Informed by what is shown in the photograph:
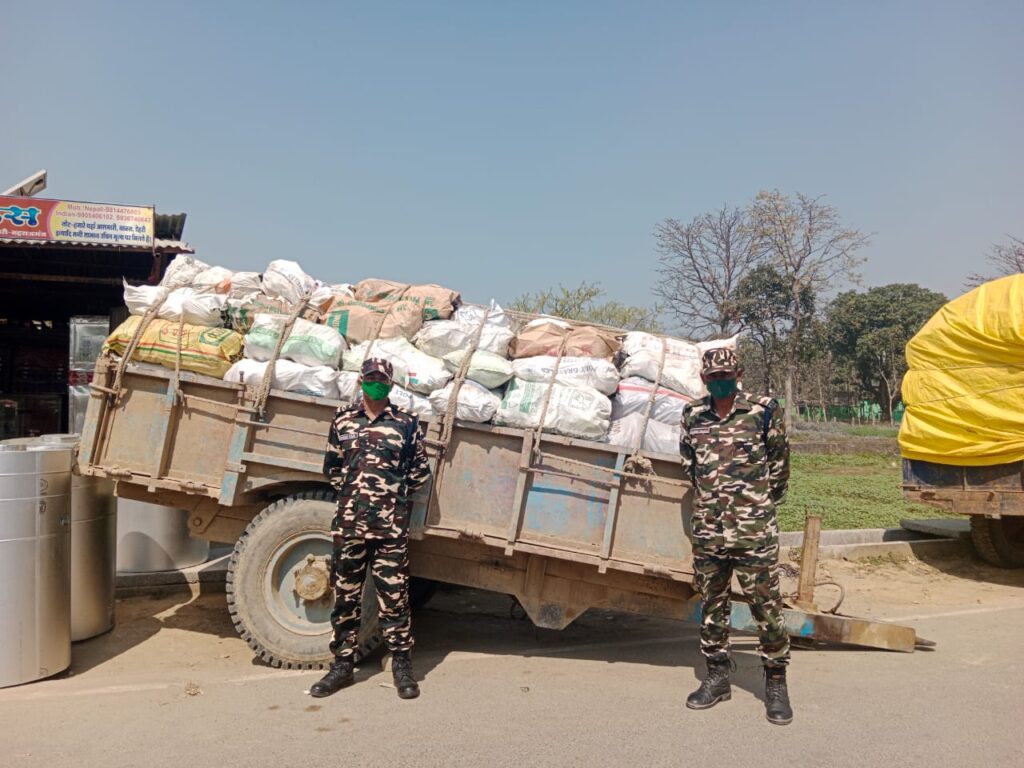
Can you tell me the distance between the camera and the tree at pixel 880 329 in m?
31.1

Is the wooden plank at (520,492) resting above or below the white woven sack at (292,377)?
below

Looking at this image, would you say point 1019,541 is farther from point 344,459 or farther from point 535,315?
point 344,459

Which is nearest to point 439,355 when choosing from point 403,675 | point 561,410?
point 561,410

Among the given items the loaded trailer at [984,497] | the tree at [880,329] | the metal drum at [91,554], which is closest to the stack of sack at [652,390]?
the metal drum at [91,554]

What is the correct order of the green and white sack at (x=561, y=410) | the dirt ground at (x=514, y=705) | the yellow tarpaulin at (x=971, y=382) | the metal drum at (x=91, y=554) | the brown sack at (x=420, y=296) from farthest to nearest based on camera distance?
the yellow tarpaulin at (x=971, y=382)
the brown sack at (x=420, y=296)
the metal drum at (x=91, y=554)
the green and white sack at (x=561, y=410)
the dirt ground at (x=514, y=705)

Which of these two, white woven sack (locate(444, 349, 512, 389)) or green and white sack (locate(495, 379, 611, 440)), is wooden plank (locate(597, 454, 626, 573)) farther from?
white woven sack (locate(444, 349, 512, 389))

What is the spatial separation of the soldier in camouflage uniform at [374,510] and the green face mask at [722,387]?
5.45 ft

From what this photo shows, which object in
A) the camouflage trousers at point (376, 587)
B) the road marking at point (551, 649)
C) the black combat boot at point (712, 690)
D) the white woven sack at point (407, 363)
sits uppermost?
the white woven sack at point (407, 363)

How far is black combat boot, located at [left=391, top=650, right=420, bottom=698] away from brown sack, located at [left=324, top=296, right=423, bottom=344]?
1.93m

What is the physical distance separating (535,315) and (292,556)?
88.7 inches

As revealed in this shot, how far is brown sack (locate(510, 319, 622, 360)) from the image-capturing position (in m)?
4.82

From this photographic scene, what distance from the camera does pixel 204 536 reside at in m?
4.93

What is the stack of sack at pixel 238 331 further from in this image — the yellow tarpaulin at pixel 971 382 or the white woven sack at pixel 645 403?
the yellow tarpaulin at pixel 971 382

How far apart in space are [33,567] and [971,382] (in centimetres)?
768
